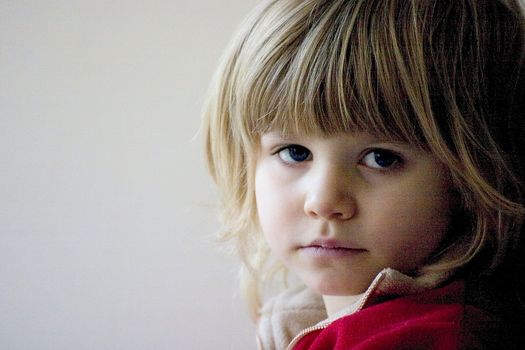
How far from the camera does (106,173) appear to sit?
98 centimetres

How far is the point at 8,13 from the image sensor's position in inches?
37.1

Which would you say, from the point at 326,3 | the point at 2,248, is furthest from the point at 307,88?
the point at 2,248

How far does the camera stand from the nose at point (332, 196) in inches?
25.3

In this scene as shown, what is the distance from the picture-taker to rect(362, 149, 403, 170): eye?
649mm

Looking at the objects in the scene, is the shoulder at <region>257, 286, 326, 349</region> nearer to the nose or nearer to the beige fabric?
the beige fabric

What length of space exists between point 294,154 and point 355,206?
10 cm

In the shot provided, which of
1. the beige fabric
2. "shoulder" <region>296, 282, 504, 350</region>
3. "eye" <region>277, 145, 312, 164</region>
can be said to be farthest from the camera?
the beige fabric

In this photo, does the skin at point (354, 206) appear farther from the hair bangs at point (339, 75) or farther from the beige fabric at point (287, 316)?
the beige fabric at point (287, 316)

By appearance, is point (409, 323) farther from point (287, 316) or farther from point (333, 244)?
point (287, 316)

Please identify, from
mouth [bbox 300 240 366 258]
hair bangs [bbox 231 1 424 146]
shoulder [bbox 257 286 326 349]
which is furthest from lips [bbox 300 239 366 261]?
shoulder [bbox 257 286 326 349]

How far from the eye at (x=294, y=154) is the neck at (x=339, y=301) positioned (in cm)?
17

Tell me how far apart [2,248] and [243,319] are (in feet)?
1.25

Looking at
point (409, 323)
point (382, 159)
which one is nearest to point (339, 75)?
point (382, 159)

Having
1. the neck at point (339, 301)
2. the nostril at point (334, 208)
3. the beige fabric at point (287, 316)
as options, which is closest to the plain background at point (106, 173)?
the beige fabric at point (287, 316)
